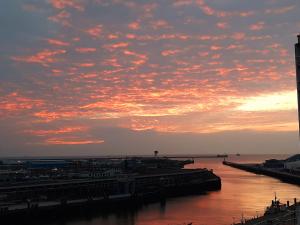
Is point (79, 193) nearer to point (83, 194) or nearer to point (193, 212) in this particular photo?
point (83, 194)

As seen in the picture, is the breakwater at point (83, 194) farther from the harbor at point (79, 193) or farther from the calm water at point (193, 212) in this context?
the calm water at point (193, 212)

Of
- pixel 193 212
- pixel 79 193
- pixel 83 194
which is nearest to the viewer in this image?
pixel 193 212

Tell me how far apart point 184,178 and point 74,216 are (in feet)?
90.9

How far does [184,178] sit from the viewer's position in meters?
56.7

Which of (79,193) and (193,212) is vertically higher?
(79,193)

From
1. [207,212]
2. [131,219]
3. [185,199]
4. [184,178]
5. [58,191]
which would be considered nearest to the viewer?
[131,219]

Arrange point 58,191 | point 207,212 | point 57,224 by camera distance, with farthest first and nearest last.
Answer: point 58,191 < point 207,212 < point 57,224

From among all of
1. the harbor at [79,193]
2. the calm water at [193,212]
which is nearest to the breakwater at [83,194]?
the harbor at [79,193]

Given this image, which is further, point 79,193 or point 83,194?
point 83,194

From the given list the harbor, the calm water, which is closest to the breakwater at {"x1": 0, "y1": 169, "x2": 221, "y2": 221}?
the harbor

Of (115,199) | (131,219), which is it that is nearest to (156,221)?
(131,219)

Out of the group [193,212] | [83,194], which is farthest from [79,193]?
[193,212]

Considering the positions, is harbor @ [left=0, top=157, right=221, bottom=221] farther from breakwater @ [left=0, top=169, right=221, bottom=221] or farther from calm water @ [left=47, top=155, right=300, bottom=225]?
calm water @ [left=47, top=155, right=300, bottom=225]

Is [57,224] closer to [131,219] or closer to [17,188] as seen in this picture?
[131,219]
